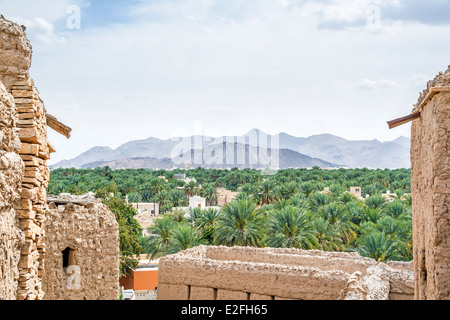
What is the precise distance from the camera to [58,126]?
21.7ft

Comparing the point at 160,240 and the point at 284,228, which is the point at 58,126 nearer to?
the point at 284,228

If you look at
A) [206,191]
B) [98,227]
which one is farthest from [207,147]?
[98,227]

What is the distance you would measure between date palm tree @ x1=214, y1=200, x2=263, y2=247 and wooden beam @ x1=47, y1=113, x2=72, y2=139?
15967mm

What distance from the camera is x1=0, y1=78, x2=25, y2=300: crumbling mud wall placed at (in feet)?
13.6

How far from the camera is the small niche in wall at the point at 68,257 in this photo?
8398 mm

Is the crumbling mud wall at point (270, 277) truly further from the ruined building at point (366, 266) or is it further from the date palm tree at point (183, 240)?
the date palm tree at point (183, 240)

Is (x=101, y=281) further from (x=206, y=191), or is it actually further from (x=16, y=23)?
(x=206, y=191)

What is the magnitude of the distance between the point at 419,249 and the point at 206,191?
52357mm

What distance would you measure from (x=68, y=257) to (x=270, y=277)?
5699mm

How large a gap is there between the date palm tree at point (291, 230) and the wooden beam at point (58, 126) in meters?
15.1

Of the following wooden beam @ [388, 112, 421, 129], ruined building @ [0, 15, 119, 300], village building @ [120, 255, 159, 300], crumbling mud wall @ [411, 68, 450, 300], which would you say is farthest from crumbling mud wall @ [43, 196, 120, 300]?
village building @ [120, 255, 159, 300]

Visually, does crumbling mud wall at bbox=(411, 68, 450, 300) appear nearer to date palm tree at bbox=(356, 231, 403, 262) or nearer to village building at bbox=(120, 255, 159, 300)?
date palm tree at bbox=(356, 231, 403, 262)

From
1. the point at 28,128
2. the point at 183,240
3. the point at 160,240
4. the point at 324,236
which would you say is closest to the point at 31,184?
the point at 28,128
